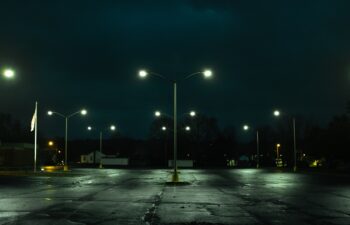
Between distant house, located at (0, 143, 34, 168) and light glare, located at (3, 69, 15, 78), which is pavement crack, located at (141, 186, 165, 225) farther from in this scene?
distant house, located at (0, 143, 34, 168)

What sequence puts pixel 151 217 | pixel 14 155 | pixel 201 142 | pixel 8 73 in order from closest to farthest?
1. pixel 151 217
2. pixel 8 73
3. pixel 14 155
4. pixel 201 142

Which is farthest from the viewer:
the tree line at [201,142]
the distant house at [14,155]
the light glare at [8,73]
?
the tree line at [201,142]

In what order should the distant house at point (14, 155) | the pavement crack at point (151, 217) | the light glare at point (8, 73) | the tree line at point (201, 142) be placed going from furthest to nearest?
the tree line at point (201, 142), the distant house at point (14, 155), the light glare at point (8, 73), the pavement crack at point (151, 217)

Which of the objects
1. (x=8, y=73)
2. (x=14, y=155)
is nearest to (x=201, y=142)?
(x=14, y=155)

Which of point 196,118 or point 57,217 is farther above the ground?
point 196,118

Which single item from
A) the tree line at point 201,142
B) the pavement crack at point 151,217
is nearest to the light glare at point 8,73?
the pavement crack at point 151,217

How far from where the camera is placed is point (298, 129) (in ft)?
452

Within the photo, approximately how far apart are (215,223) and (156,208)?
14.2 feet

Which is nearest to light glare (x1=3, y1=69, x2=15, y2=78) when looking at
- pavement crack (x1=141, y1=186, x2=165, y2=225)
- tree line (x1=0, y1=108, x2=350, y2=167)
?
pavement crack (x1=141, y1=186, x2=165, y2=225)

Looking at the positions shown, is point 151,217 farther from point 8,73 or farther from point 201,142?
point 201,142

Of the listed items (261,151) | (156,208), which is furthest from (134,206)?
Result: (261,151)

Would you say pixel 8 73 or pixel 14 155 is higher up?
pixel 8 73

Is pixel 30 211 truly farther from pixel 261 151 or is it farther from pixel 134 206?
pixel 261 151

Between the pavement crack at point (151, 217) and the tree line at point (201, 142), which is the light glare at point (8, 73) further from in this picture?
the tree line at point (201, 142)
